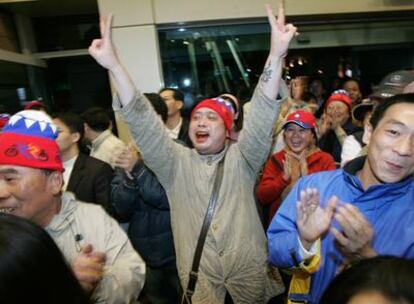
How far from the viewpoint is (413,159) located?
1275 millimetres

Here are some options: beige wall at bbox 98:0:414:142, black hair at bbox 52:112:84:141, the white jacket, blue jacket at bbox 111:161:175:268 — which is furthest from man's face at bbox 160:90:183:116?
the white jacket

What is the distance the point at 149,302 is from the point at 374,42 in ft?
17.3

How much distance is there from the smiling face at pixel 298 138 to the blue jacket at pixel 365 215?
1.43 m

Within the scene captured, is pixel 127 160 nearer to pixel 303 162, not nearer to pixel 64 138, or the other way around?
pixel 64 138

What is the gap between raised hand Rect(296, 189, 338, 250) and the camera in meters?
1.20

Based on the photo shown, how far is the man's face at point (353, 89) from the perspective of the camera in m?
4.88

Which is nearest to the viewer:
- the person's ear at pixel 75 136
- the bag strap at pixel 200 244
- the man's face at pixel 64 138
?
the bag strap at pixel 200 244

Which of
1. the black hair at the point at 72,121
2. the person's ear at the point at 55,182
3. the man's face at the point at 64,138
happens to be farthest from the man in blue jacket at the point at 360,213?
the black hair at the point at 72,121

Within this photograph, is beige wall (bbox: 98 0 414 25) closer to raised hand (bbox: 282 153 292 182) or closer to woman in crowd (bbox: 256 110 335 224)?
woman in crowd (bbox: 256 110 335 224)

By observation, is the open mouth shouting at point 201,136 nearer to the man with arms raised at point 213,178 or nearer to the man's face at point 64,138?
the man with arms raised at point 213,178

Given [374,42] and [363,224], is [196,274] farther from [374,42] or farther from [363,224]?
[374,42]

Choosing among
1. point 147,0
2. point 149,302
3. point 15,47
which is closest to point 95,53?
point 149,302

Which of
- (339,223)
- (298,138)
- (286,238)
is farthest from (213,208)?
(298,138)

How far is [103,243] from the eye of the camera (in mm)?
1589
